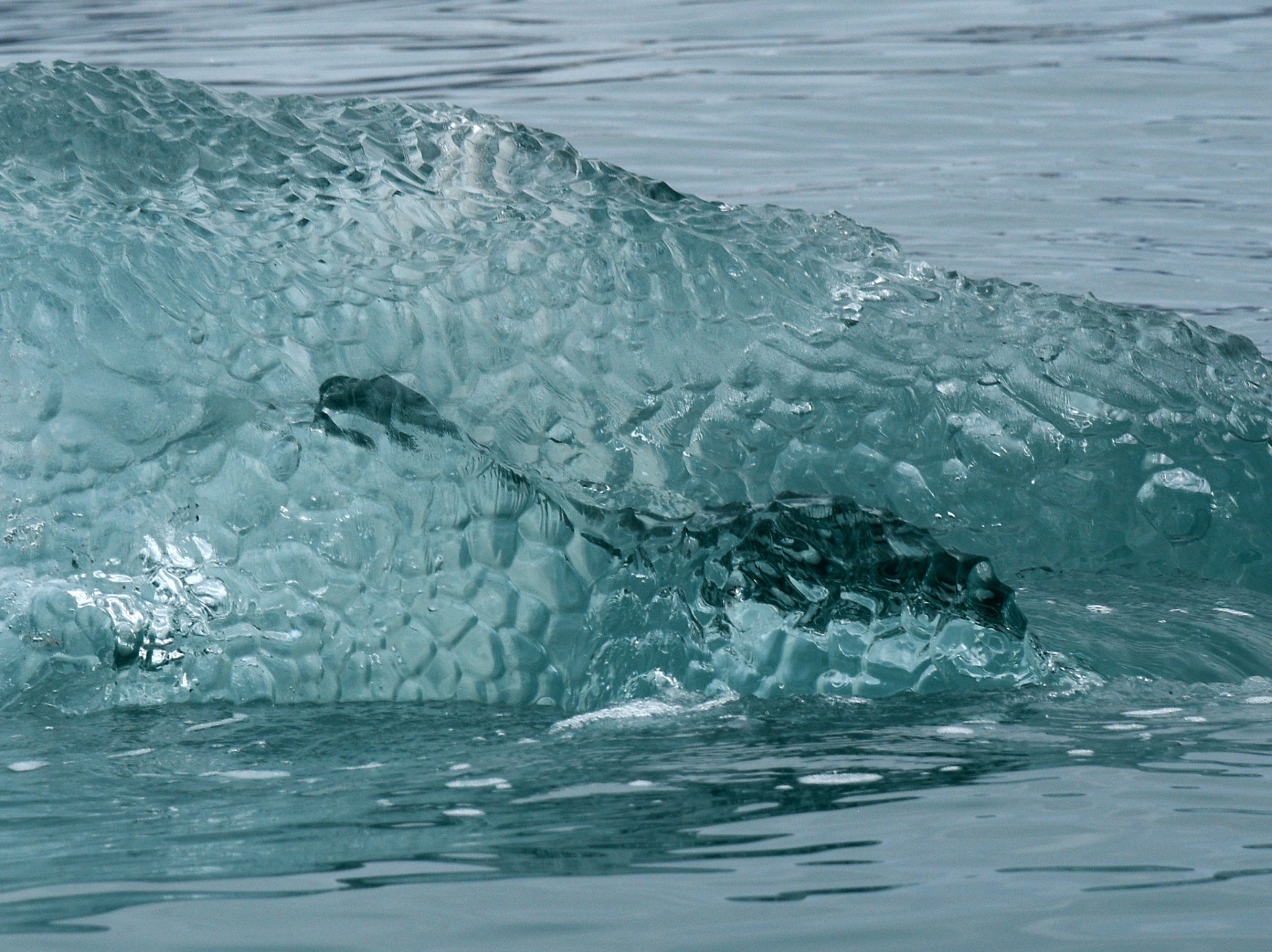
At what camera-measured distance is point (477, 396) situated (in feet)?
10.4

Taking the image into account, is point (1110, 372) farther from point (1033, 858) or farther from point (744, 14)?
point (744, 14)

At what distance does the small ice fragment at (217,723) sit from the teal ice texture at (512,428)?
0.32 ft

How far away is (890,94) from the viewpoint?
9.57 m

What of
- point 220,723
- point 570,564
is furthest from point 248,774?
point 570,564

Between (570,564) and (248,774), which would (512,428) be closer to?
(570,564)

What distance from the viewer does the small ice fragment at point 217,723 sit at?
2.61 metres

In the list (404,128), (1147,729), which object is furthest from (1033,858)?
(404,128)

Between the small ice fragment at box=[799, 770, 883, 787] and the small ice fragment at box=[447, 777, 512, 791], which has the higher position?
the small ice fragment at box=[799, 770, 883, 787]

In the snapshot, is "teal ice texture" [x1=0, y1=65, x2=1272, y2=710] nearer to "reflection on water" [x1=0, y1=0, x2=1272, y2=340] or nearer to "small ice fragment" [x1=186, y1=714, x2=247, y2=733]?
"small ice fragment" [x1=186, y1=714, x2=247, y2=733]

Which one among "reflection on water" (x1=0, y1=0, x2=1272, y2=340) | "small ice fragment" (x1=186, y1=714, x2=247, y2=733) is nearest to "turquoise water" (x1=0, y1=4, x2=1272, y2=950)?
"small ice fragment" (x1=186, y1=714, x2=247, y2=733)

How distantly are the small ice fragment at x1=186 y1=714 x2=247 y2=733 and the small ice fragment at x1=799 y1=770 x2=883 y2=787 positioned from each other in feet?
2.93

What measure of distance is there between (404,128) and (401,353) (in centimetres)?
78

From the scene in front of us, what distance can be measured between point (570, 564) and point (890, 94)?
7200mm

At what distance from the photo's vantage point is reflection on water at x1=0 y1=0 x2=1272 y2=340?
6.80m
